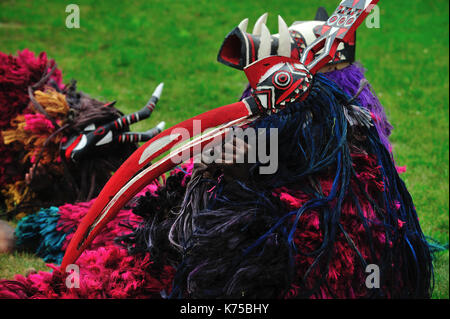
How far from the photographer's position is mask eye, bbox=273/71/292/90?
159 centimetres

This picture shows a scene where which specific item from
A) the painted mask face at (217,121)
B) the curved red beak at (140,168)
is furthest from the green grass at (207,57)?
the curved red beak at (140,168)

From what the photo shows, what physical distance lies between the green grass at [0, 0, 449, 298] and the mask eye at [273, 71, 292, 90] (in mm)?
1581

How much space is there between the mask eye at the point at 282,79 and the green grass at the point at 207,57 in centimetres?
158

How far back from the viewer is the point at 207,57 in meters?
5.52

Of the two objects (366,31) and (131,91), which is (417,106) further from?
(131,91)

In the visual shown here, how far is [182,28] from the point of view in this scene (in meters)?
6.36

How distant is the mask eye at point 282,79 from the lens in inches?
62.7

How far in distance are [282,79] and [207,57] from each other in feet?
13.3

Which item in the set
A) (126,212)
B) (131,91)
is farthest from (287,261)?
(131,91)

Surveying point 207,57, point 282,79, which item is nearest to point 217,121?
point 282,79

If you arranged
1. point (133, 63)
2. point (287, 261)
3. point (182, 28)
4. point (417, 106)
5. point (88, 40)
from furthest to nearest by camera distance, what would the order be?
point (182, 28)
point (88, 40)
point (133, 63)
point (417, 106)
point (287, 261)

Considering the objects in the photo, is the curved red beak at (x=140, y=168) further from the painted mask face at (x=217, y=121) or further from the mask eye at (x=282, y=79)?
the mask eye at (x=282, y=79)

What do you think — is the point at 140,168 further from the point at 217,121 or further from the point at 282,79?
the point at 282,79

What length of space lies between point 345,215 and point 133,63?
4.20 meters
